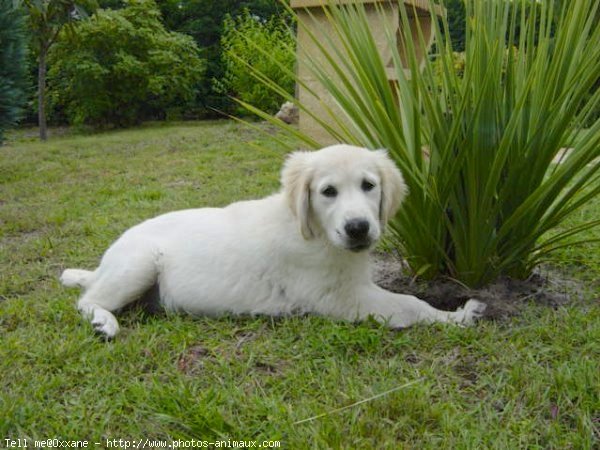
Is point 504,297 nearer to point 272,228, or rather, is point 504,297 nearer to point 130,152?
point 272,228

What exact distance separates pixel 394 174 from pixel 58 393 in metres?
1.64

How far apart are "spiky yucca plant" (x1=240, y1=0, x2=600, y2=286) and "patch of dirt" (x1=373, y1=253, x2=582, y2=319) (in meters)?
0.08

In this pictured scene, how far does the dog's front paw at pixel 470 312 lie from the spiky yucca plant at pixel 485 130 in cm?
23

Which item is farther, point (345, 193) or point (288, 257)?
point (288, 257)

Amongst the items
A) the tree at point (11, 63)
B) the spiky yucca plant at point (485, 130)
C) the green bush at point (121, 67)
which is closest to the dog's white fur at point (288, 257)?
the spiky yucca plant at point (485, 130)

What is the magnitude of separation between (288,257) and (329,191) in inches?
15.6

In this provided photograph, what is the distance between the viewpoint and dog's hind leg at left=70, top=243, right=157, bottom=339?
282 centimetres

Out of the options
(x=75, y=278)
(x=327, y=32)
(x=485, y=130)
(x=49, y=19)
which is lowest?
(x=75, y=278)

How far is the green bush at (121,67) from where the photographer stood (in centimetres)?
1466

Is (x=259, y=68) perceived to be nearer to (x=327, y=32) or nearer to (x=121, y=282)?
(x=327, y=32)

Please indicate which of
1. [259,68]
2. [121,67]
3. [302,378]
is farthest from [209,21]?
[302,378]

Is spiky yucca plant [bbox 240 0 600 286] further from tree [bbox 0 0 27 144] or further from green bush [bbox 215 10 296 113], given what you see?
green bush [bbox 215 10 296 113]

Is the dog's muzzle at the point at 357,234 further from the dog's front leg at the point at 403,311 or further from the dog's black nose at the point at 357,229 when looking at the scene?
the dog's front leg at the point at 403,311

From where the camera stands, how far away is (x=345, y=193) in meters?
2.62
